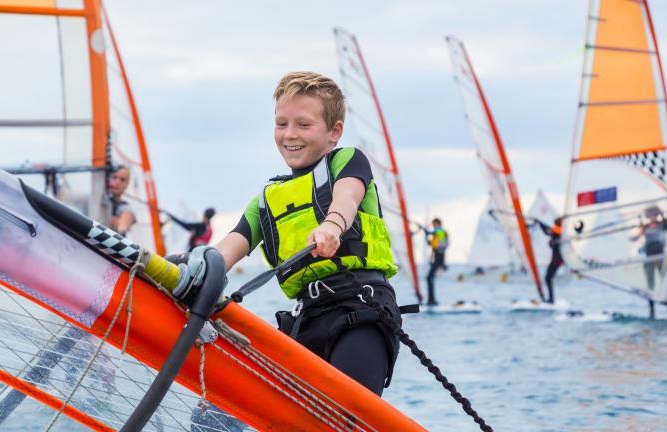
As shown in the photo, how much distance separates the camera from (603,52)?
17516 millimetres

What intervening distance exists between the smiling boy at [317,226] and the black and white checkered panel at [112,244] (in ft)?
1.80

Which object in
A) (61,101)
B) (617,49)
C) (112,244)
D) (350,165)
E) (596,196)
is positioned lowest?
(112,244)

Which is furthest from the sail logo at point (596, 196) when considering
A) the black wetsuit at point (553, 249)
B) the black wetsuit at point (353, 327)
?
the black wetsuit at point (353, 327)

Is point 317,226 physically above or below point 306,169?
below

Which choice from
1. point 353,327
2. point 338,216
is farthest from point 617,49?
point 338,216

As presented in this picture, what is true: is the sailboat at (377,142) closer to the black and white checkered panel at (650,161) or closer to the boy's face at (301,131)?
the black and white checkered panel at (650,161)

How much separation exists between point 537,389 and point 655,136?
10.3 m

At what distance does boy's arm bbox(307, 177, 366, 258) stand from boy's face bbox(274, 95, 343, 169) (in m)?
0.17

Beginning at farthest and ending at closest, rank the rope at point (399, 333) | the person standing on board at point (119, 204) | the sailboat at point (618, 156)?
1. the sailboat at point (618, 156)
2. the person standing on board at point (119, 204)
3. the rope at point (399, 333)

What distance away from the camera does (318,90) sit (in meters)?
2.89

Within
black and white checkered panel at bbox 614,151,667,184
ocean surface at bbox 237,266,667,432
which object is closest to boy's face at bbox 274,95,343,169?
ocean surface at bbox 237,266,667,432

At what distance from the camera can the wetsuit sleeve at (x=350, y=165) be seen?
2826mm

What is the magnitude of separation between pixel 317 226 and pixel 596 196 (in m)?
14.8

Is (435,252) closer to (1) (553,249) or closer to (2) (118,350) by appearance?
(1) (553,249)
